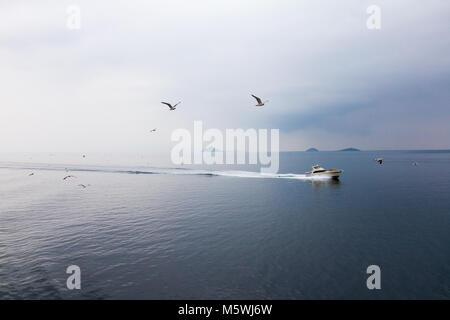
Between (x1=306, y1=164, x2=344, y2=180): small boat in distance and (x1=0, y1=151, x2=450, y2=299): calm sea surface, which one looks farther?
(x1=306, y1=164, x2=344, y2=180): small boat in distance

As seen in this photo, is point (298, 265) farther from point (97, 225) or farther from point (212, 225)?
point (97, 225)

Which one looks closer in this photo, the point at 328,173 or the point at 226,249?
the point at 226,249

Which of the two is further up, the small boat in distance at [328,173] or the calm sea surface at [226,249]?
the small boat in distance at [328,173]

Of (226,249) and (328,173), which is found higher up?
(328,173)

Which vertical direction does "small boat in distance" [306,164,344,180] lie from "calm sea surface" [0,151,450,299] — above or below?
above

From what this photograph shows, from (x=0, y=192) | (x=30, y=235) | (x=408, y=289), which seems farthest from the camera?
(x=0, y=192)

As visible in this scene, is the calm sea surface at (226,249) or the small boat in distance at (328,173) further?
the small boat in distance at (328,173)

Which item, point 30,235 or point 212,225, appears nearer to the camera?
point 30,235
